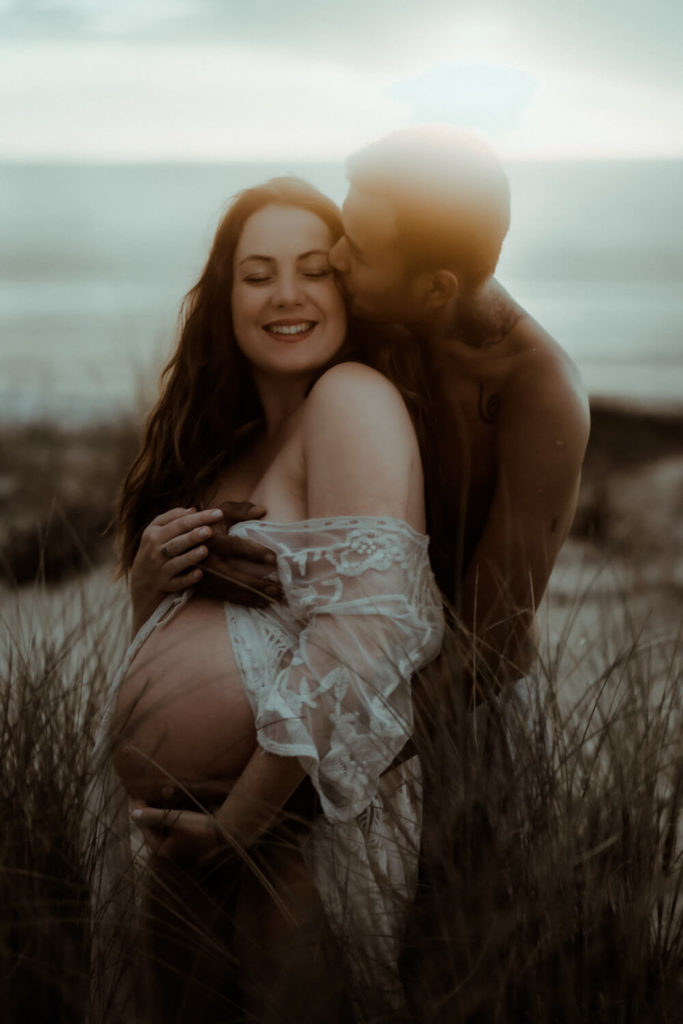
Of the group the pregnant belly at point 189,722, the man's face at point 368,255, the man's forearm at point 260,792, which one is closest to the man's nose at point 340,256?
the man's face at point 368,255

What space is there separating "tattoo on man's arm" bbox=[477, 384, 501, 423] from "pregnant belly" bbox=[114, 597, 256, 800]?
822 millimetres

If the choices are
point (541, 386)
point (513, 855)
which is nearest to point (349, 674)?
point (513, 855)

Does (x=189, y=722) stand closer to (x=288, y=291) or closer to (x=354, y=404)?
(x=354, y=404)

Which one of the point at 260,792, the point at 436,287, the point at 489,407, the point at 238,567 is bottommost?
the point at 260,792

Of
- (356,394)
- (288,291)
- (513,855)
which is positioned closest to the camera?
(513,855)

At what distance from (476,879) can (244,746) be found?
52 centimetres

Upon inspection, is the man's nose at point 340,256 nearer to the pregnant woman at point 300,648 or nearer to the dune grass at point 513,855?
the pregnant woman at point 300,648

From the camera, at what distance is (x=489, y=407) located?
2.63m

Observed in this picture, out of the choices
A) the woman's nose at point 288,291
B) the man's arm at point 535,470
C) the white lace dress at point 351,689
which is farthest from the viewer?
the man's arm at point 535,470

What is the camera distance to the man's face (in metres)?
2.26

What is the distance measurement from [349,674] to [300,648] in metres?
0.11

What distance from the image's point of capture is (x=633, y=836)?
6.12 ft

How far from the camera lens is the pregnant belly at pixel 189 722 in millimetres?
2111

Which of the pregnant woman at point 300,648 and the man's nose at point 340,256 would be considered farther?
the man's nose at point 340,256
